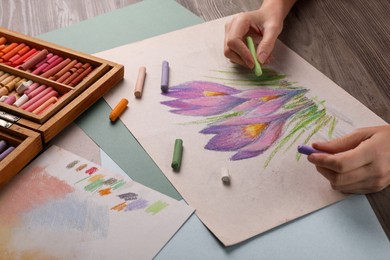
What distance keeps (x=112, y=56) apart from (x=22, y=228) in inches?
17.3

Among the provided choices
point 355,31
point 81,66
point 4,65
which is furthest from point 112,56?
point 355,31

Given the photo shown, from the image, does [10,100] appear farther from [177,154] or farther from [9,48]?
[177,154]

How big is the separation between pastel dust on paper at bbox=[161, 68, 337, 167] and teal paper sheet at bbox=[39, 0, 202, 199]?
112mm

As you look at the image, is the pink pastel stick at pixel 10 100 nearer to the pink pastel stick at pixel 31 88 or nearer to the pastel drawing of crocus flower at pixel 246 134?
the pink pastel stick at pixel 31 88

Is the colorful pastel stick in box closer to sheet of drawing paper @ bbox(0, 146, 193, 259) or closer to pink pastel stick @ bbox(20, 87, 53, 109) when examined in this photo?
pink pastel stick @ bbox(20, 87, 53, 109)

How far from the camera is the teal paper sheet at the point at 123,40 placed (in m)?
0.80

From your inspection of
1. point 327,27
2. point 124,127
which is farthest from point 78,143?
point 327,27

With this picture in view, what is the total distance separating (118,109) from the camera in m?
0.88

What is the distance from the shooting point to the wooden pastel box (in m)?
0.79

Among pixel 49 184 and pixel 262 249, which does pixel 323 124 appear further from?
pixel 49 184

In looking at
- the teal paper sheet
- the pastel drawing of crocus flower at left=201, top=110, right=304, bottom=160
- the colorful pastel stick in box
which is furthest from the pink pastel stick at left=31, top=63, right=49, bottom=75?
the pastel drawing of crocus flower at left=201, top=110, right=304, bottom=160

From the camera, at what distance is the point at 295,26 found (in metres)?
1.14

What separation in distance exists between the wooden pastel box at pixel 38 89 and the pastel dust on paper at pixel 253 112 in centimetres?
15

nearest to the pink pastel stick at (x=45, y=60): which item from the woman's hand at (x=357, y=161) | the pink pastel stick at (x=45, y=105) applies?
the pink pastel stick at (x=45, y=105)
